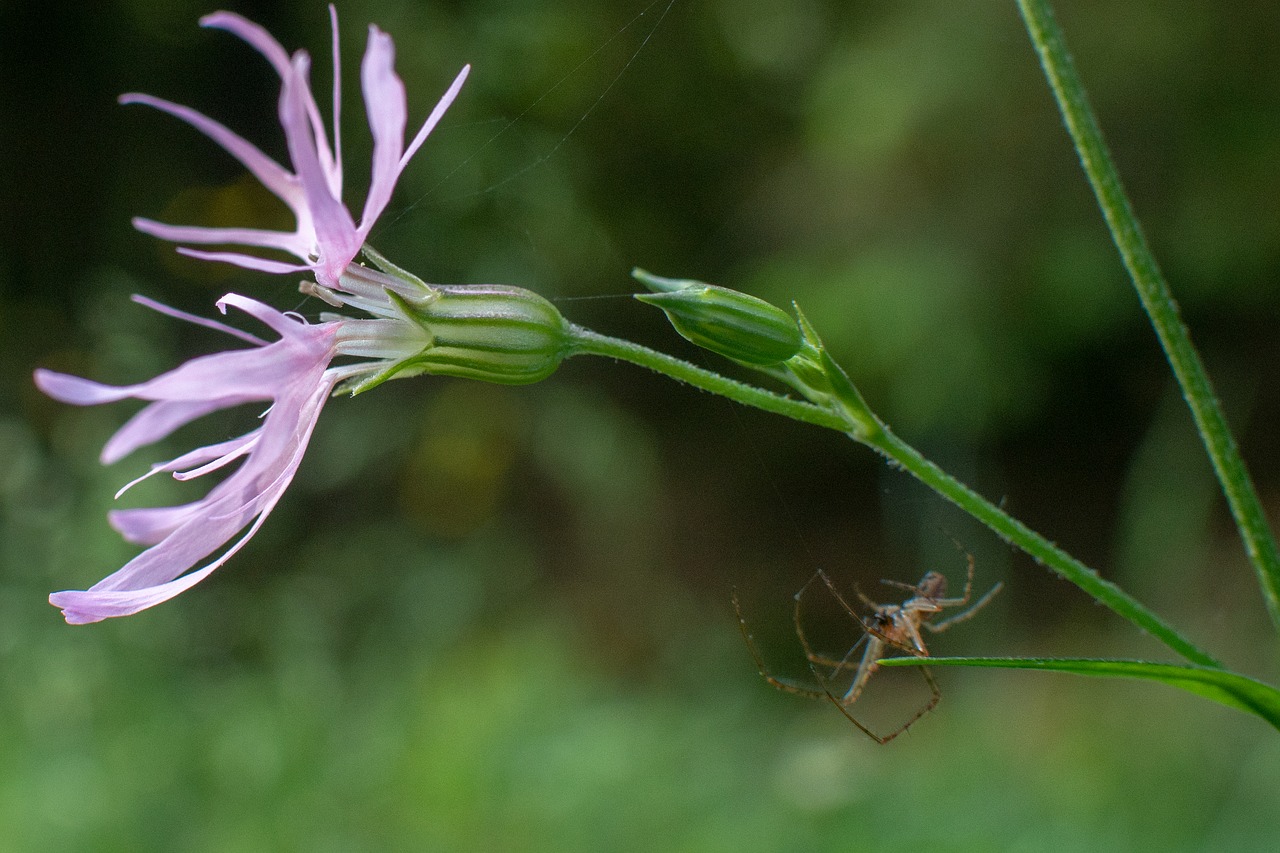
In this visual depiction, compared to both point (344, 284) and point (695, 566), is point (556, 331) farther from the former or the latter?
point (695, 566)

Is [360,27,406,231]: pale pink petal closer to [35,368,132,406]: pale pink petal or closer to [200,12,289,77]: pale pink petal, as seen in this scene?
[200,12,289,77]: pale pink petal

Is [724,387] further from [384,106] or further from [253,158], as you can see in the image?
[253,158]

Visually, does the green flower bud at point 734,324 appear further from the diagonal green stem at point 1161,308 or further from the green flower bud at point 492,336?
the diagonal green stem at point 1161,308

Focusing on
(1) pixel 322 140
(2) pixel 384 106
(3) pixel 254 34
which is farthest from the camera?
(1) pixel 322 140

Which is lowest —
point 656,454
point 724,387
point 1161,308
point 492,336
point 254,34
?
point 656,454

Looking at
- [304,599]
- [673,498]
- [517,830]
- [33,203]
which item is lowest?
[33,203]

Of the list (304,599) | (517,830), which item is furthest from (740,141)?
(517,830)

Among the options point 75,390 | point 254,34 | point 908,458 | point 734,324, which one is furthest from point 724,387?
point 75,390
